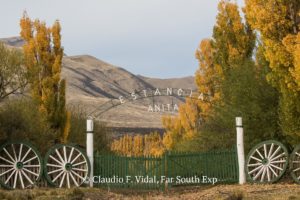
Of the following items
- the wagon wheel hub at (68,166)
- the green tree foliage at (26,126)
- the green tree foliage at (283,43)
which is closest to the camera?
the wagon wheel hub at (68,166)

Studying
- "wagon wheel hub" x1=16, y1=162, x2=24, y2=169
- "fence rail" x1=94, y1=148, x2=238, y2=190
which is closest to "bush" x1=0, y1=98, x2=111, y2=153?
"wagon wheel hub" x1=16, y1=162, x2=24, y2=169

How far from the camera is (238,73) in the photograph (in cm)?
2588

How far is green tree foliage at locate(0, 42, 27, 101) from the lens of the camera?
32.8 metres

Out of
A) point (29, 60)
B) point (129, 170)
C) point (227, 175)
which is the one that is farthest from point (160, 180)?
point (29, 60)

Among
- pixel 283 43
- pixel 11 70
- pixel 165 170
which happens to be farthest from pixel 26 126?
pixel 11 70

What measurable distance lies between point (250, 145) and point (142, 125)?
11264 cm

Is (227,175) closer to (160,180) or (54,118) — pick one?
(160,180)

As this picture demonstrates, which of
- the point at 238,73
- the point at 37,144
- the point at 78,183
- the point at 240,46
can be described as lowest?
the point at 78,183

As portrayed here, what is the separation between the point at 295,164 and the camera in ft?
64.6

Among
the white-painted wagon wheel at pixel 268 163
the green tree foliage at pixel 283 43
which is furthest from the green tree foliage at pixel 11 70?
the white-painted wagon wheel at pixel 268 163

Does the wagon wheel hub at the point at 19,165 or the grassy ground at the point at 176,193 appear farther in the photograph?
the wagon wheel hub at the point at 19,165

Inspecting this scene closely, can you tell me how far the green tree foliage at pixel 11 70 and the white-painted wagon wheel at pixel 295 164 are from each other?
Result: 746 inches

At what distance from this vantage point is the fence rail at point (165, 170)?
20359mm

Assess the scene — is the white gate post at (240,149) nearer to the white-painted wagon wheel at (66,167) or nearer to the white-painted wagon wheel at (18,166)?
the white-painted wagon wheel at (66,167)
